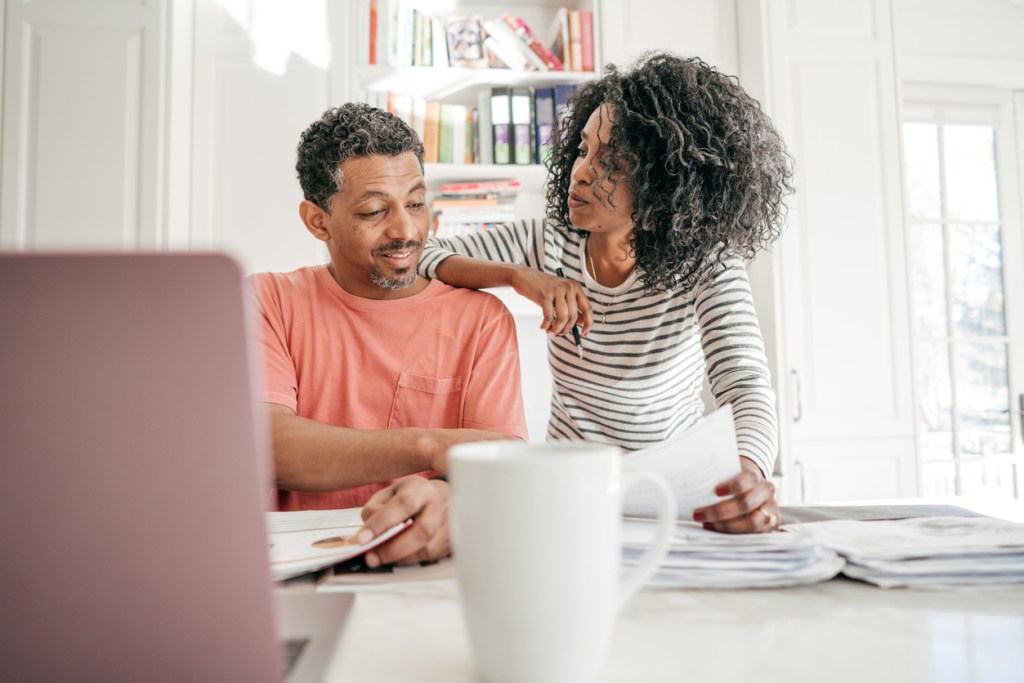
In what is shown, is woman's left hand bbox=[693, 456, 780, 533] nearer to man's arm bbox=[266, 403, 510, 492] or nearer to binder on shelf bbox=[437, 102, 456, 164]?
man's arm bbox=[266, 403, 510, 492]

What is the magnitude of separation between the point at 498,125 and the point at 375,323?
149cm

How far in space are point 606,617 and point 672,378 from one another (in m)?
1.05

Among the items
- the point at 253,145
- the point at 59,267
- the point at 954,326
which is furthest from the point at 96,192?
the point at 954,326

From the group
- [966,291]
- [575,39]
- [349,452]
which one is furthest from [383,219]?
[966,291]

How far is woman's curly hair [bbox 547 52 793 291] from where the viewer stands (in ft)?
4.26

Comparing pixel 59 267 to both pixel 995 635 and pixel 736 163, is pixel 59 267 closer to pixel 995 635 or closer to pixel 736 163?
pixel 995 635

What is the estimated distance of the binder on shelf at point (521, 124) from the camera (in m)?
2.55

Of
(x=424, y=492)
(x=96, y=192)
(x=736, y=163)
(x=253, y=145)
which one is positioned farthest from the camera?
(x=253, y=145)

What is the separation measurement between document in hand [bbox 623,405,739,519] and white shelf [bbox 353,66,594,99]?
2.16 meters

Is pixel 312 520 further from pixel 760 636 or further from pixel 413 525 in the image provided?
pixel 760 636

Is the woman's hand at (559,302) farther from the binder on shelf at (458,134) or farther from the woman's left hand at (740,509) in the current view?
the binder on shelf at (458,134)

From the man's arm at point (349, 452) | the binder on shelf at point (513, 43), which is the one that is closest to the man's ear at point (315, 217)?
the man's arm at point (349, 452)

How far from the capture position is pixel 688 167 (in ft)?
4.29

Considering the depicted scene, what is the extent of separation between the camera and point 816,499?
249cm
